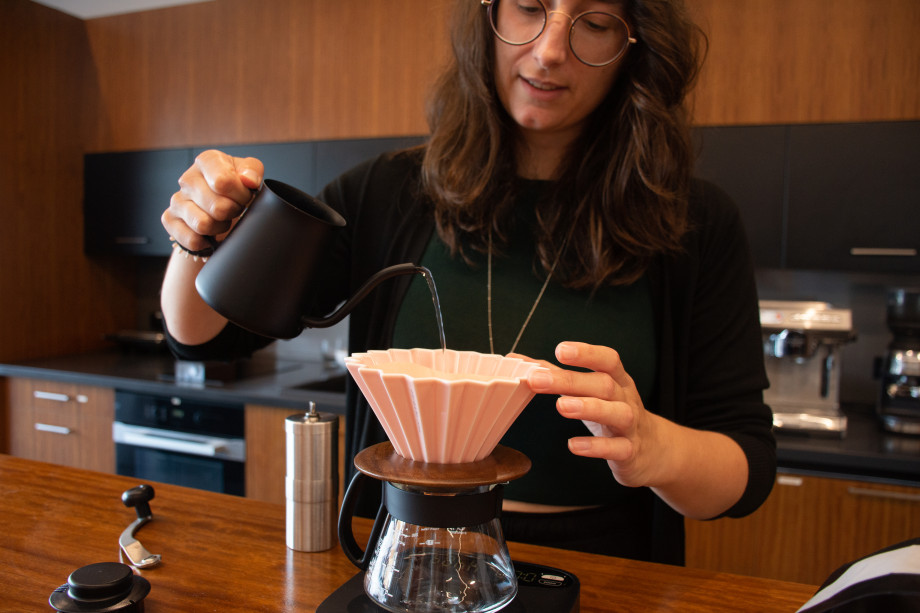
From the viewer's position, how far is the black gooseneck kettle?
0.66m

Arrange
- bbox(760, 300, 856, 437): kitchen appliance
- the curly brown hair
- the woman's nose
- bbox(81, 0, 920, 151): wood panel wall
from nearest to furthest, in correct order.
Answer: the woman's nose
the curly brown hair
bbox(760, 300, 856, 437): kitchen appliance
bbox(81, 0, 920, 151): wood panel wall

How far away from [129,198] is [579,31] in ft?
9.01

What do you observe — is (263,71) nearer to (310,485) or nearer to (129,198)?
(129,198)

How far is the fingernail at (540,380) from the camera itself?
560 millimetres

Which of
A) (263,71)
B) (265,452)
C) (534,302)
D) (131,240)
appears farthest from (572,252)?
(131,240)

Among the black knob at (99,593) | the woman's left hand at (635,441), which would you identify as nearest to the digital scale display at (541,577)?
the woman's left hand at (635,441)

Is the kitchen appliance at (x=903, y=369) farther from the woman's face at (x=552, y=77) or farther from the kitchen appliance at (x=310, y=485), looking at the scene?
the kitchen appliance at (x=310, y=485)

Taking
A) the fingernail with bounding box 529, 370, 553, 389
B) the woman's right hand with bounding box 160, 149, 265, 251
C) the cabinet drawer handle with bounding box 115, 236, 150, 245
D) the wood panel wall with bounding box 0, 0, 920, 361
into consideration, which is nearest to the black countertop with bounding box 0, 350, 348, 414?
the wood panel wall with bounding box 0, 0, 920, 361

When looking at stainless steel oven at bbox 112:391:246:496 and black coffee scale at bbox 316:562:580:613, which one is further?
stainless steel oven at bbox 112:391:246:496

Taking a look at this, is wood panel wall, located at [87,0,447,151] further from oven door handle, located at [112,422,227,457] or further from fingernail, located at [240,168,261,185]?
fingernail, located at [240,168,261,185]

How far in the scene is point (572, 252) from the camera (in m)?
1.07

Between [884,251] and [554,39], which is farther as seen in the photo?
[884,251]

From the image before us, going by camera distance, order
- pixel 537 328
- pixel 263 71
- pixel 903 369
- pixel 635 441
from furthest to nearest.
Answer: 1. pixel 263 71
2. pixel 903 369
3. pixel 537 328
4. pixel 635 441

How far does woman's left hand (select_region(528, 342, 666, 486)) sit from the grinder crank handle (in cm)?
51
